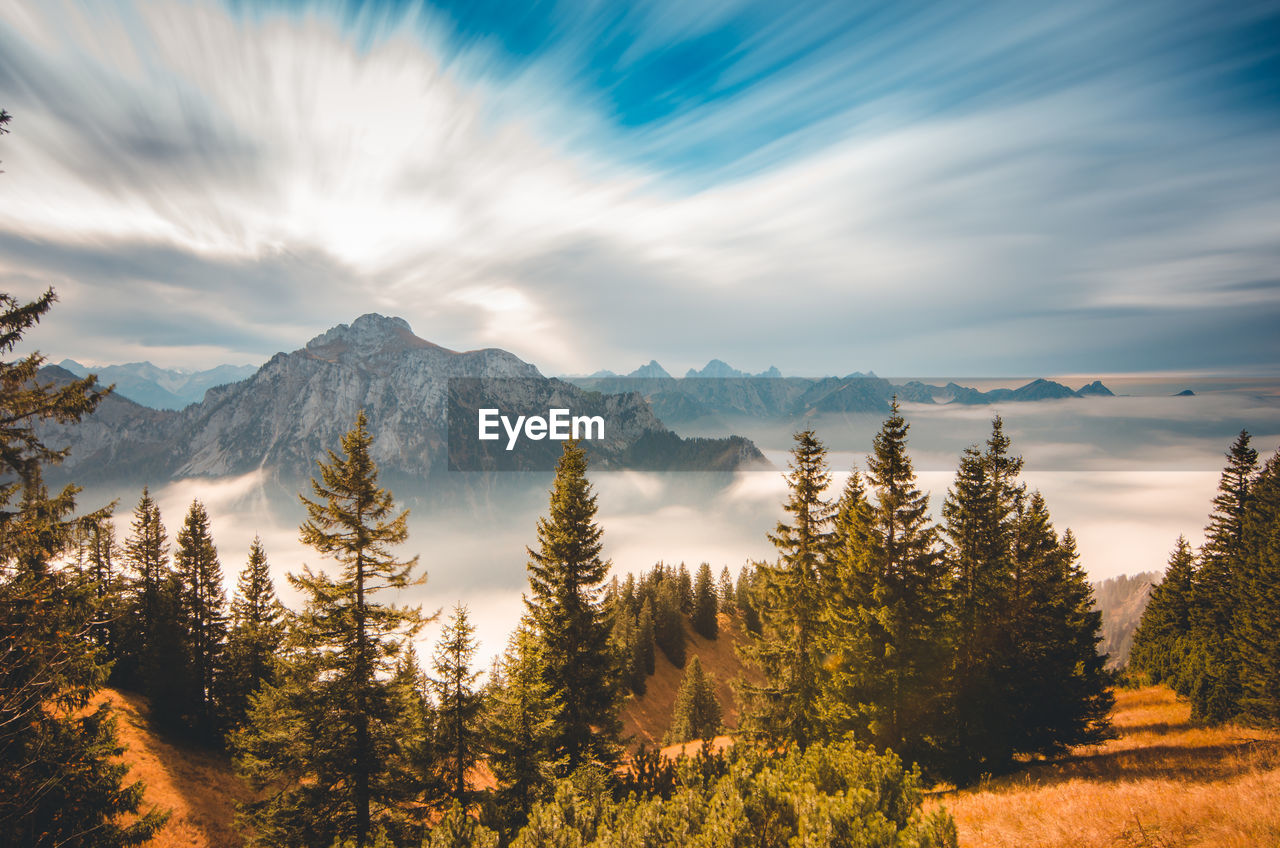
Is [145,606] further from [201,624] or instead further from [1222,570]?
[1222,570]

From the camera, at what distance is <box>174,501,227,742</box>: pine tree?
35156 mm

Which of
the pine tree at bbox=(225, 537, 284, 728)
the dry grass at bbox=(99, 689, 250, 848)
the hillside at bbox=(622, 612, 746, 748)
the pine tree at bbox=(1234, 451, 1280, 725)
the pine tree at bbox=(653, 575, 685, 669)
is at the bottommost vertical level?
the hillside at bbox=(622, 612, 746, 748)

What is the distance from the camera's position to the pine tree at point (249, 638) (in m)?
34.2

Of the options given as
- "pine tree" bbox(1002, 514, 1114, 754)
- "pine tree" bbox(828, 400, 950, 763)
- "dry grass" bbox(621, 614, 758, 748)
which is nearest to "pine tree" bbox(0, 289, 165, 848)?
"pine tree" bbox(828, 400, 950, 763)

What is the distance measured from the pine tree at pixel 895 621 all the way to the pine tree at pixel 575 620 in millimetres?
8820

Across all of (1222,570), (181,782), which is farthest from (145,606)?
(1222,570)

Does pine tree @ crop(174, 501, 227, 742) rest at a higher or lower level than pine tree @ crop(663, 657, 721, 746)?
higher

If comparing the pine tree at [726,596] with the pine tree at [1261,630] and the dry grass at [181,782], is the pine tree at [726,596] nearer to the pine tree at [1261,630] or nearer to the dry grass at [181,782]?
the pine tree at [1261,630]

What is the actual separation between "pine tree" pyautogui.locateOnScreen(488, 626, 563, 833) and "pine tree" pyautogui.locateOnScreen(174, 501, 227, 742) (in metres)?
30.6

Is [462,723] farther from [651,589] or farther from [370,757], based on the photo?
[651,589]

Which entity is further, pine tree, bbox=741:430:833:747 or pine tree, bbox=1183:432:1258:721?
pine tree, bbox=1183:432:1258:721

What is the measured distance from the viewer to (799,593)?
20.6 m

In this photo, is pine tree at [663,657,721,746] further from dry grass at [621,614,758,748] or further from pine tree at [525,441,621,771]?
pine tree at [525,441,621,771]

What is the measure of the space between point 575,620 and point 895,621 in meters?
11.4
